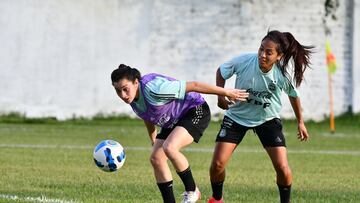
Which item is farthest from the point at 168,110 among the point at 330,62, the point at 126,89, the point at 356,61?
the point at 356,61

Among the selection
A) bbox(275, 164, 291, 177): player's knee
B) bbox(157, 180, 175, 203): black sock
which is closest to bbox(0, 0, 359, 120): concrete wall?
bbox(275, 164, 291, 177): player's knee

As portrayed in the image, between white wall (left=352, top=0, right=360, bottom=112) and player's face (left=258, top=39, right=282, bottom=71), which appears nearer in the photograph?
player's face (left=258, top=39, right=282, bottom=71)

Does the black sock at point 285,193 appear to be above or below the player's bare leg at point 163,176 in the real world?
below

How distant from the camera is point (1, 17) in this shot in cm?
2478

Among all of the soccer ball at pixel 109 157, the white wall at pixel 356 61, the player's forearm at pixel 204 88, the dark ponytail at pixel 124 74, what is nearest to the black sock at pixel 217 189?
the soccer ball at pixel 109 157

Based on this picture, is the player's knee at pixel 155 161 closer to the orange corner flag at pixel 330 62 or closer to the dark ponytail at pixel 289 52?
the dark ponytail at pixel 289 52

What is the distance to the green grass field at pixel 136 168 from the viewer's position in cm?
997

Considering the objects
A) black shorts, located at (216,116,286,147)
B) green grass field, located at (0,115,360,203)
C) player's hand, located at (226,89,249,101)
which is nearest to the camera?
player's hand, located at (226,89,249,101)

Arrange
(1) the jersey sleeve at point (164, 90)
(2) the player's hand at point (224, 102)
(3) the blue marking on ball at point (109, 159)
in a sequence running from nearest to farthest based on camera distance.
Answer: (1) the jersey sleeve at point (164, 90) → (2) the player's hand at point (224, 102) → (3) the blue marking on ball at point (109, 159)

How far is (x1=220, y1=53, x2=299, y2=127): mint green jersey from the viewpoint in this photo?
29.9 feet

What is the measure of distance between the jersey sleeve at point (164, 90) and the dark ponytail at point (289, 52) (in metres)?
0.96

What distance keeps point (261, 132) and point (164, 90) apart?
3.38 ft

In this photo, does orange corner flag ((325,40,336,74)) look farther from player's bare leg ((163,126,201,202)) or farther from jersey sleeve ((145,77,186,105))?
jersey sleeve ((145,77,186,105))

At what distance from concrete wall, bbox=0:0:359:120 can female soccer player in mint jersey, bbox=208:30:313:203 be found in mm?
16291
